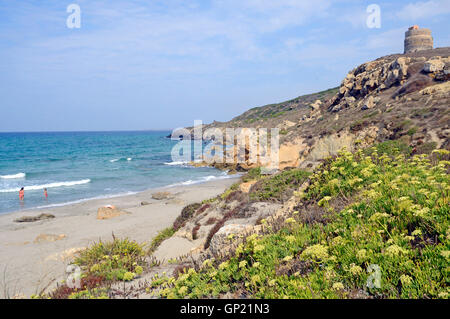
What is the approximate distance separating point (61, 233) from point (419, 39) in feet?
227

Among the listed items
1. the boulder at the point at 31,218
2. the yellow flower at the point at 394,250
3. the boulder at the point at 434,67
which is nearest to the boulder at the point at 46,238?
the boulder at the point at 31,218

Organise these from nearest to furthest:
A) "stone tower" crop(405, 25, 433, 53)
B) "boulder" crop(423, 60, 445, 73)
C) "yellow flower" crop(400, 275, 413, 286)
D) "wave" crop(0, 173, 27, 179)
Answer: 1. "yellow flower" crop(400, 275, 413, 286)
2. "boulder" crop(423, 60, 445, 73)
3. "wave" crop(0, 173, 27, 179)
4. "stone tower" crop(405, 25, 433, 53)

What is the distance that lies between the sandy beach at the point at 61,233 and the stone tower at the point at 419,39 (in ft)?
182

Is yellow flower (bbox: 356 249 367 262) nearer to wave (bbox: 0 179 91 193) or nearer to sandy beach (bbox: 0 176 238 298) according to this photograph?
sandy beach (bbox: 0 176 238 298)

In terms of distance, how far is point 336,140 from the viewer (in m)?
23.6

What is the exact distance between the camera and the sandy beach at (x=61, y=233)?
11.1 meters

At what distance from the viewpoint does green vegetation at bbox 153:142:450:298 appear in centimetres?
392

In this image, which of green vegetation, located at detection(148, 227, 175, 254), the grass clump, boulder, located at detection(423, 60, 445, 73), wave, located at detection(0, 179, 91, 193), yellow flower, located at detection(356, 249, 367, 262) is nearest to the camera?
yellow flower, located at detection(356, 249, 367, 262)

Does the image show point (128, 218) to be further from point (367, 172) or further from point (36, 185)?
point (36, 185)

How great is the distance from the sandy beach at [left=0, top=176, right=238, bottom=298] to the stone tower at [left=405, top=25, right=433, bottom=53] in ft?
182

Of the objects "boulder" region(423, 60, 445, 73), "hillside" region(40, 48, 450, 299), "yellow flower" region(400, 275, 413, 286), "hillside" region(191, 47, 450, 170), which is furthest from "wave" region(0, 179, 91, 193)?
"boulder" region(423, 60, 445, 73)

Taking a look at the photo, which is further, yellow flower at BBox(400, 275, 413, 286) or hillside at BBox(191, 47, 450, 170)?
hillside at BBox(191, 47, 450, 170)
